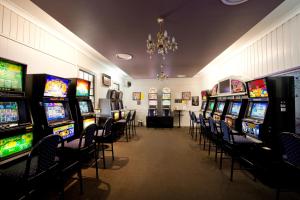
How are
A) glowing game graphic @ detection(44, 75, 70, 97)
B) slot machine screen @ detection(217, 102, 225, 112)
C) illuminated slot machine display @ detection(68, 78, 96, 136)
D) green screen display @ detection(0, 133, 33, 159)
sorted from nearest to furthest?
green screen display @ detection(0, 133, 33, 159) < glowing game graphic @ detection(44, 75, 70, 97) < illuminated slot machine display @ detection(68, 78, 96, 136) < slot machine screen @ detection(217, 102, 225, 112)

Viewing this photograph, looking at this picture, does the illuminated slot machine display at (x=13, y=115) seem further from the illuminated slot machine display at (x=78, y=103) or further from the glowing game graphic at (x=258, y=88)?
the glowing game graphic at (x=258, y=88)

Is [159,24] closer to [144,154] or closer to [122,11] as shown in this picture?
[122,11]

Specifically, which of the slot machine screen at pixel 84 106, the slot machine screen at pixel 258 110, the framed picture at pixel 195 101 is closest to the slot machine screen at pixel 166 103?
the framed picture at pixel 195 101

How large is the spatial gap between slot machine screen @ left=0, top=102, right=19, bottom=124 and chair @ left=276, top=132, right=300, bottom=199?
3.06 m

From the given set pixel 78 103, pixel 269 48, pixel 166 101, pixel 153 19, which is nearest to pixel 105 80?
pixel 78 103

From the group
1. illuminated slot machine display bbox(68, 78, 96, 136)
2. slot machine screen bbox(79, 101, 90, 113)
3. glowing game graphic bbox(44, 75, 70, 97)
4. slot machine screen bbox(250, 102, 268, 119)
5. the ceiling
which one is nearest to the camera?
the ceiling

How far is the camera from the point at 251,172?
287 centimetres

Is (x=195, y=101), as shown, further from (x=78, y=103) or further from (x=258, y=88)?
(x=78, y=103)

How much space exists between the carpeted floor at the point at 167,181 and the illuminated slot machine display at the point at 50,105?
94 centimetres

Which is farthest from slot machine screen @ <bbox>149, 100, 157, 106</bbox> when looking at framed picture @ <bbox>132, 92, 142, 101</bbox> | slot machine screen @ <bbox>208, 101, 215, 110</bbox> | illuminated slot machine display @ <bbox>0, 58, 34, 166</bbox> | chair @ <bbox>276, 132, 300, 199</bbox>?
illuminated slot machine display @ <bbox>0, 58, 34, 166</bbox>

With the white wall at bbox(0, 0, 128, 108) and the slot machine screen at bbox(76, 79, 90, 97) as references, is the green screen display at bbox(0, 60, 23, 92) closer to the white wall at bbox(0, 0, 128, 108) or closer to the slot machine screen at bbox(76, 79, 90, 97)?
the white wall at bbox(0, 0, 128, 108)

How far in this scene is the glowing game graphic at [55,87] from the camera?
89.2 inches

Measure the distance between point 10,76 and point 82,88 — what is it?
62.8 inches

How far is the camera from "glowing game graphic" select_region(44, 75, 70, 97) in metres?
2.27
